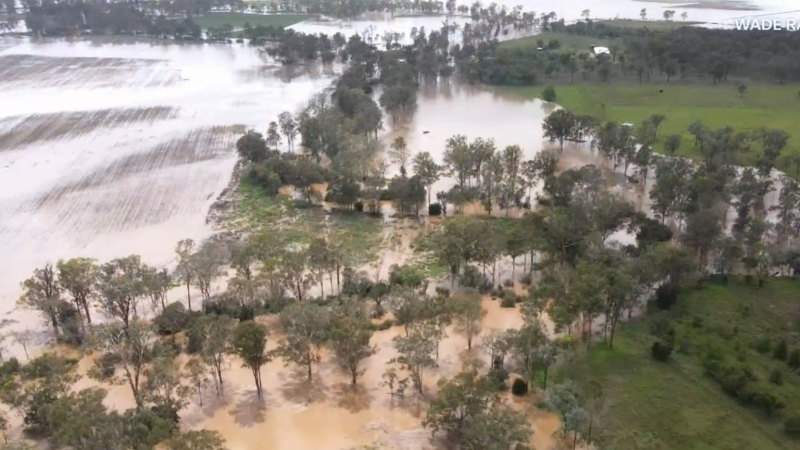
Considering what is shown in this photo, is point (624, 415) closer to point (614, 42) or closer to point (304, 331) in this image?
point (304, 331)

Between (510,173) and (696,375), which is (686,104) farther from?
(696,375)

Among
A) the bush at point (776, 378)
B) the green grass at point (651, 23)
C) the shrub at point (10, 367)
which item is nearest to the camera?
the bush at point (776, 378)

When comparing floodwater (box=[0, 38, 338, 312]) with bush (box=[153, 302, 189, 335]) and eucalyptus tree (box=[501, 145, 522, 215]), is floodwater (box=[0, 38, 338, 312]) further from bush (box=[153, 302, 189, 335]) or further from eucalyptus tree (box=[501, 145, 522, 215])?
eucalyptus tree (box=[501, 145, 522, 215])

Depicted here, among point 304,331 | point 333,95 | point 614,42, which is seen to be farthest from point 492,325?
point 614,42

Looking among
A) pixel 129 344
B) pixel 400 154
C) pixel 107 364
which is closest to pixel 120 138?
pixel 400 154

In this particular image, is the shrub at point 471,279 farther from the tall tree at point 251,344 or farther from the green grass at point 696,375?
the tall tree at point 251,344

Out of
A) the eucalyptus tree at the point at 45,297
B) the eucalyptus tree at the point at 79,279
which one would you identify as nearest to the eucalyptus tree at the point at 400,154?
the eucalyptus tree at the point at 79,279
